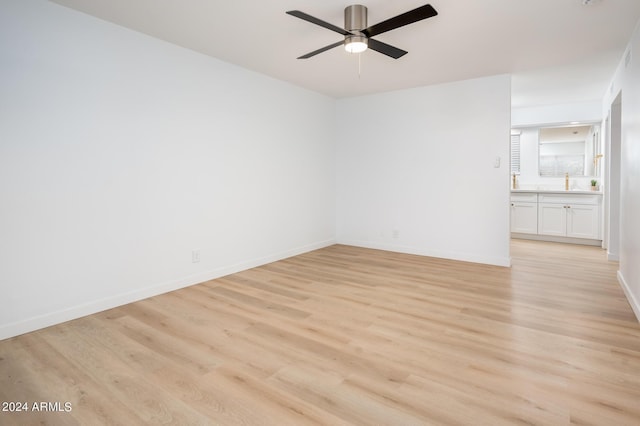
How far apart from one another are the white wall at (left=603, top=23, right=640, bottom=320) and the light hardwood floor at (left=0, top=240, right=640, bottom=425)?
220 mm

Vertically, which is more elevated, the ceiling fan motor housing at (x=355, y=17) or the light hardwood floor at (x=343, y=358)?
the ceiling fan motor housing at (x=355, y=17)

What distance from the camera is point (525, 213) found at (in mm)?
6316

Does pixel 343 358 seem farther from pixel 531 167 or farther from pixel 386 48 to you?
pixel 531 167

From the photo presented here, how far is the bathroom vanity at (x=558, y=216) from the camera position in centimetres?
570

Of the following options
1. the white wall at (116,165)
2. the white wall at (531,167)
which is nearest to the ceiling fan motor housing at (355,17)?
the white wall at (116,165)

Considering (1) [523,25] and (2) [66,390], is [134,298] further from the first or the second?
(1) [523,25]

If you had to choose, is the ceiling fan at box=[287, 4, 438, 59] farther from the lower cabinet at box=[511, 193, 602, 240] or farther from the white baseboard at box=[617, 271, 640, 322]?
the lower cabinet at box=[511, 193, 602, 240]

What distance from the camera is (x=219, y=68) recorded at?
3.96 m

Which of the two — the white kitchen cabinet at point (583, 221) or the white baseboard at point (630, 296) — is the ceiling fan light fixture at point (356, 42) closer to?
the white baseboard at point (630, 296)

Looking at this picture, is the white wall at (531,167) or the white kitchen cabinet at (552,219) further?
the white wall at (531,167)

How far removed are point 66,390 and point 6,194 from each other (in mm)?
1532

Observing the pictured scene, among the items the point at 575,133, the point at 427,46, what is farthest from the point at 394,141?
the point at 575,133

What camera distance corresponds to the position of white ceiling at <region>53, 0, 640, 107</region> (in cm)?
271

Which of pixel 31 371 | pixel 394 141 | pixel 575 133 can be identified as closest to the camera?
Result: pixel 31 371
